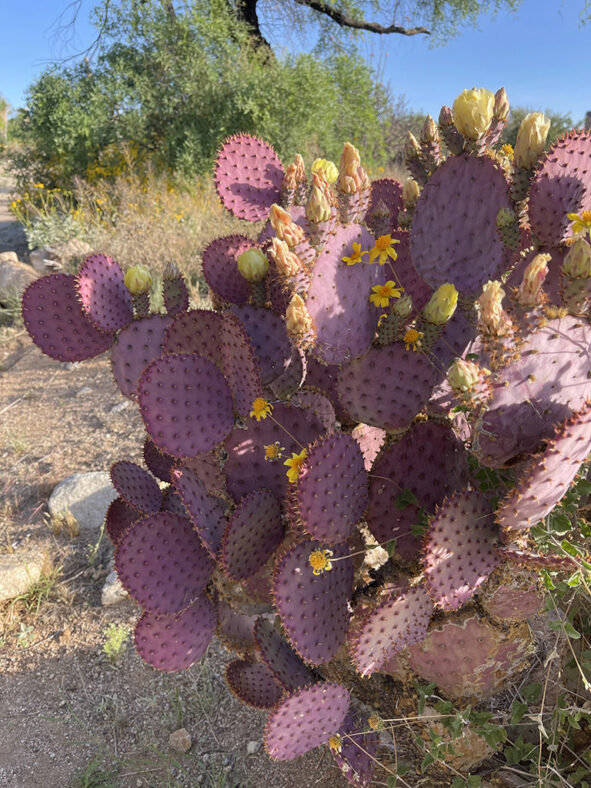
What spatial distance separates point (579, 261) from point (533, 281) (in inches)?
3.2

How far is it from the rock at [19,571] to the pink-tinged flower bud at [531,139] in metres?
2.60

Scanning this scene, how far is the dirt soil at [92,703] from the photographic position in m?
1.89

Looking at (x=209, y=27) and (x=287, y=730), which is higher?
(x=209, y=27)

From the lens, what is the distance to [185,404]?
126 cm

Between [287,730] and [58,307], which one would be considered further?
[58,307]

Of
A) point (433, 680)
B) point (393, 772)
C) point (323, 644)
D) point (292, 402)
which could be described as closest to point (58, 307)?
point (292, 402)

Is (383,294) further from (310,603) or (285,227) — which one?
(310,603)

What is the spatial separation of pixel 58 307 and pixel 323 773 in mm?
1640

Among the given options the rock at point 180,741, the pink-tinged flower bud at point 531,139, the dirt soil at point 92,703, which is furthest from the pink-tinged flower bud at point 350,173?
the rock at point 180,741

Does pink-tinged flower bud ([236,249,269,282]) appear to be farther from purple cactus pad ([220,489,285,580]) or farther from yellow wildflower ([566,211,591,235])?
yellow wildflower ([566,211,591,235])

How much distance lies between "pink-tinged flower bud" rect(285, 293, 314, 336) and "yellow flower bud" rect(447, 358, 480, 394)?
282mm

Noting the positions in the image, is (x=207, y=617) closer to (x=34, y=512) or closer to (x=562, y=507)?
(x=562, y=507)

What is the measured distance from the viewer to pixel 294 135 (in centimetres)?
1093

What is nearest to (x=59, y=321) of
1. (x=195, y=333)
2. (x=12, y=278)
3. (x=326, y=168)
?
(x=195, y=333)
